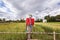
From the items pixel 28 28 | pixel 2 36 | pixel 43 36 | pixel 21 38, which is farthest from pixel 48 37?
pixel 28 28

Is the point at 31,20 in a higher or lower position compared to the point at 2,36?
higher

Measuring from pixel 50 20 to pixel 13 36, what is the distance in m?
21.1

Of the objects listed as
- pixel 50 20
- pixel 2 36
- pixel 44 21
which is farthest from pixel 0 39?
pixel 50 20

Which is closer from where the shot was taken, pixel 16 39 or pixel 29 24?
pixel 29 24

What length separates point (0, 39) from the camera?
19.0m

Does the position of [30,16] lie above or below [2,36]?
above

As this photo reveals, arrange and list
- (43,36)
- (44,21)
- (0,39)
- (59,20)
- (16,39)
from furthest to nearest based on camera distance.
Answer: (59,20) → (44,21) → (43,36) → (16,39) → (0,39)

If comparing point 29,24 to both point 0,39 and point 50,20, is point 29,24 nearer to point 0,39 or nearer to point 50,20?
point 0,39

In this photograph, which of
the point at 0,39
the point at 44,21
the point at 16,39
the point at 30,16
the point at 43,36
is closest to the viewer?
the point at 30,16

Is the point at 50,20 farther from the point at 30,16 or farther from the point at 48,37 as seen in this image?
the point at 30,16

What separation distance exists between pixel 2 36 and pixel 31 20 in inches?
173

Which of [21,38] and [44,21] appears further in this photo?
[44,21]

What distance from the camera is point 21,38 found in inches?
822

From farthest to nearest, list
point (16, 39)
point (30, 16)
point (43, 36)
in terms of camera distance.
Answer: point (43, 36) < point (16, 39) < point (30, 16)
